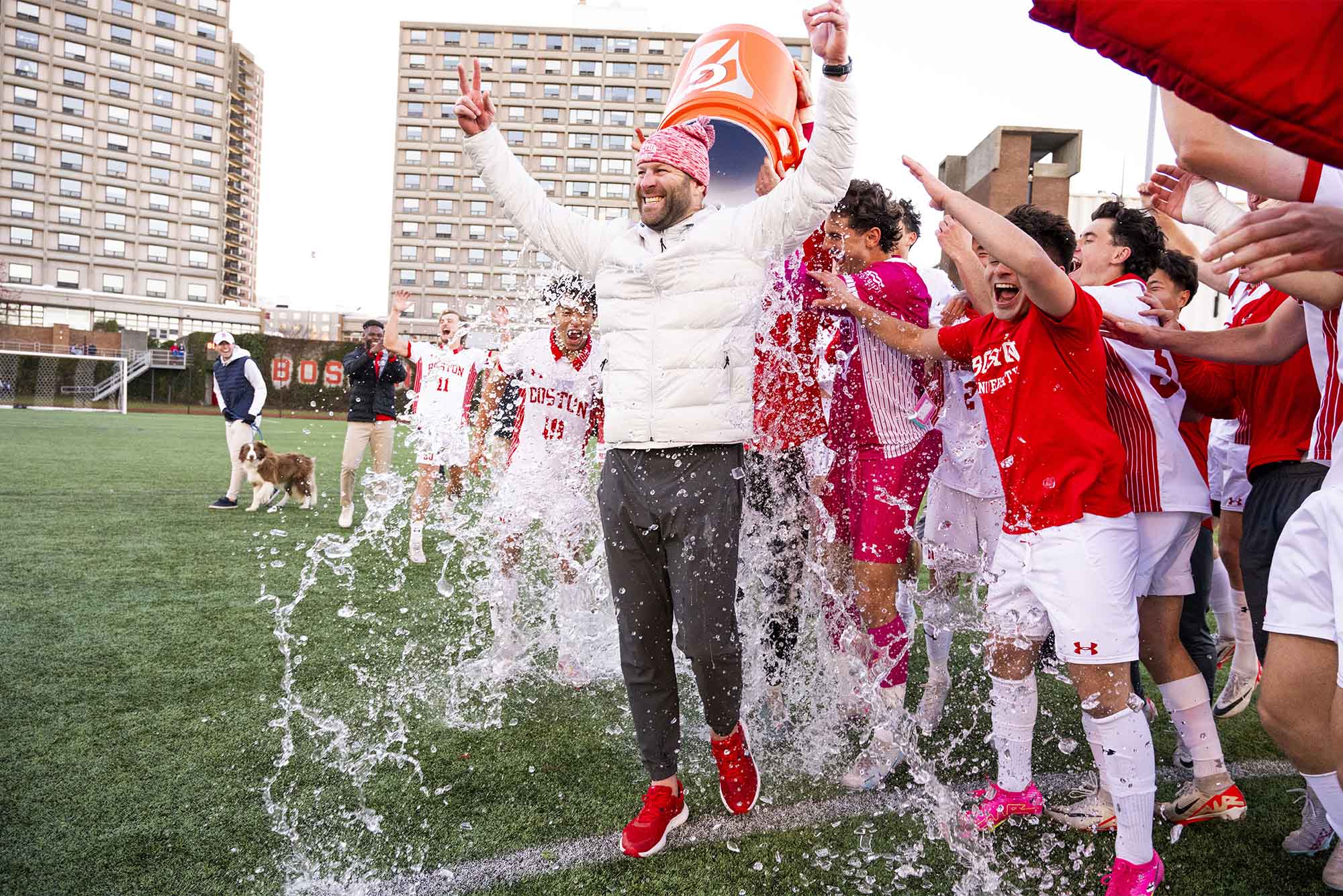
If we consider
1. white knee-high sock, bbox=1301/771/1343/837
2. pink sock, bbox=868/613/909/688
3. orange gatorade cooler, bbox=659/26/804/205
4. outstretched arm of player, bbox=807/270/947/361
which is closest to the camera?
white knee-high sock, bbox=1301/771/1343/837

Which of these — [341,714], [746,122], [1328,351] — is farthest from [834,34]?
[341,714]

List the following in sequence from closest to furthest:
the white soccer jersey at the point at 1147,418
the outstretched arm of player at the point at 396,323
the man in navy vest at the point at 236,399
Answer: the white soccer jersey at the point at 1147,418
the outstretched arm of player at the point at 396,323
the man in navy vest at the point at 236,399

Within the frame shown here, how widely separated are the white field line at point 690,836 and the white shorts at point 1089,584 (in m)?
1.08

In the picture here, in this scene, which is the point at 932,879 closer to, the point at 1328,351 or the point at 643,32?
the point at 1328,351

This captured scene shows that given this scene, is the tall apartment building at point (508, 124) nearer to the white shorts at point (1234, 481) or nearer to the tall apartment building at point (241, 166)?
the tall apartment building at point (241, 166)

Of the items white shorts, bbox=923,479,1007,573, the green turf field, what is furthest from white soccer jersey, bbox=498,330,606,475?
white shorts, bbox=923,479,1007,573

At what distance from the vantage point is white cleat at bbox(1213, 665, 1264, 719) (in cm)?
429

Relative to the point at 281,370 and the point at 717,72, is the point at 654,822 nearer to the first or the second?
the point at 717,72

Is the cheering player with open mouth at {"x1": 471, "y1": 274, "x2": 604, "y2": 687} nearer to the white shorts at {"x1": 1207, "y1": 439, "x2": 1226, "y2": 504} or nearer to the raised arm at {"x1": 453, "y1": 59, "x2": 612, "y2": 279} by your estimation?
the raised arm at {"x1": 453, "y1": 59, "x2": 612, "y2": 279}

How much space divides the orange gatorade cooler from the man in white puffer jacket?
1677mm

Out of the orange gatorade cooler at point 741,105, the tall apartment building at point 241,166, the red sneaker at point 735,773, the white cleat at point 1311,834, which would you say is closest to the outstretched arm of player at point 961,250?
the orange gatorade cooler at point 741,105

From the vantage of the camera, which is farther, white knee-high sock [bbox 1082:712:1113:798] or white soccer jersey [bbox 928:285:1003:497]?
white soccer jersey [bbox 928:285:1003:497]

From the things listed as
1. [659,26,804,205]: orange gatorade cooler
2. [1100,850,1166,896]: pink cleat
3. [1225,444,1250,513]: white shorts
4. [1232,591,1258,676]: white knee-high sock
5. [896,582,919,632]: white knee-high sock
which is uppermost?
[659,26,804,205]: orange gatorade cooler

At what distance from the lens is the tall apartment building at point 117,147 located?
251ft
